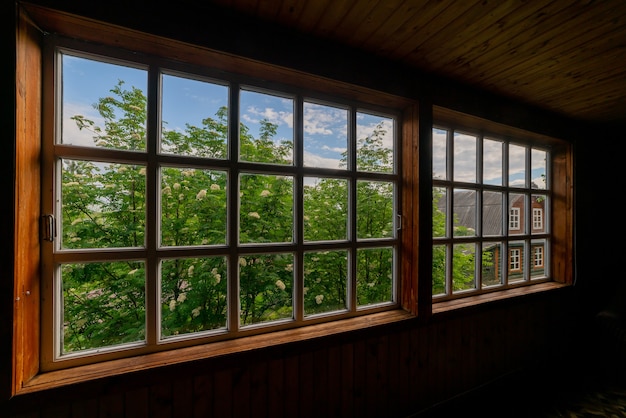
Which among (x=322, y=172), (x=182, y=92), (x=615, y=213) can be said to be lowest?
(x=615, y=213)

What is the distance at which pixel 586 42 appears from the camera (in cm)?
136

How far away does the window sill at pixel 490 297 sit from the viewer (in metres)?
1.82

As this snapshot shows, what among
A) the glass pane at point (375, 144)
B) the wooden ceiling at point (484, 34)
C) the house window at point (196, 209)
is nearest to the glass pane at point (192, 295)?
the house window at point (196, 209)

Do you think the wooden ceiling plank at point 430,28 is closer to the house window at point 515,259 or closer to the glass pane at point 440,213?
the glass pane at point 440,213

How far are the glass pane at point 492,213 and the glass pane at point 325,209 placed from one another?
4.79 feet

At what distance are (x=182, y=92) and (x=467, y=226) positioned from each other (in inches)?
92.2

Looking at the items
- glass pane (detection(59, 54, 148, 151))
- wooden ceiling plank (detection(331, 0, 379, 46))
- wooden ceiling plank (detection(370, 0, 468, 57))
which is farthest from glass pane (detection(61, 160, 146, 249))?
wooden ceiling plank (detection(370, 0, 468, 57))

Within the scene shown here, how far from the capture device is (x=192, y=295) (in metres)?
1.31

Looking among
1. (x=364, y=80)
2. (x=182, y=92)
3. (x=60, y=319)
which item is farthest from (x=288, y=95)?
(x=60, y=319)

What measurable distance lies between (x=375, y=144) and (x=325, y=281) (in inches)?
41.0

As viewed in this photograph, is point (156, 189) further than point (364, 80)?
No

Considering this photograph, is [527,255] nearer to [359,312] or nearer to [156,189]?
[359,312]

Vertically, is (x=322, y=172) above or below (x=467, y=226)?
above

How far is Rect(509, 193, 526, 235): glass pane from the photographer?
2383 mm
